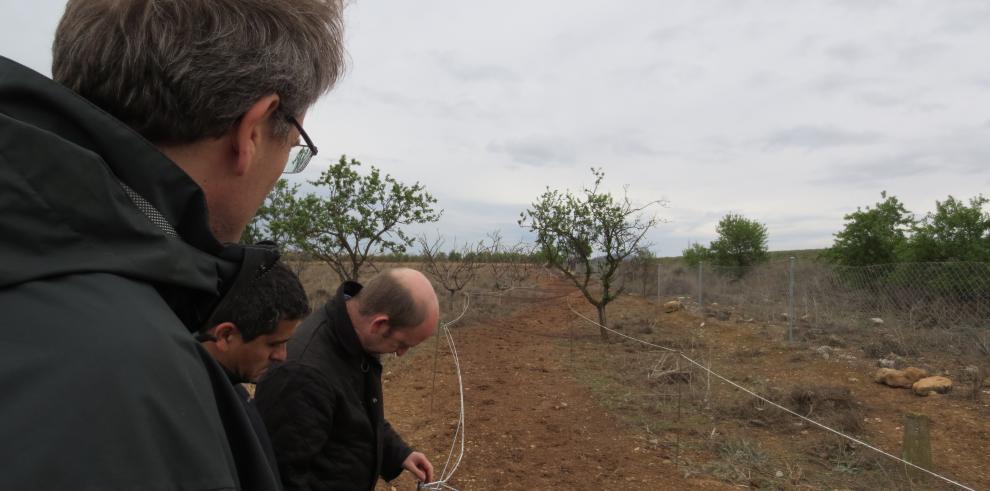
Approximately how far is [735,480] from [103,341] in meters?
5.15

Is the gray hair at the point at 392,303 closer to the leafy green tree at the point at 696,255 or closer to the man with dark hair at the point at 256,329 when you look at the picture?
the man with dark hair at the point at 256,329

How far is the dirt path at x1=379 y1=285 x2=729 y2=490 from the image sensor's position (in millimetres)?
4758

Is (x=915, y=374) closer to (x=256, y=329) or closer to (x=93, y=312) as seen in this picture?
(x=256, y=329)

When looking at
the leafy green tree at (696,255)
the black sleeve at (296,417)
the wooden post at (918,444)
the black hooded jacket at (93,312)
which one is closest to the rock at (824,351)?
the wooden post at (918,444)

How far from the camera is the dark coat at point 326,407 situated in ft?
6.42

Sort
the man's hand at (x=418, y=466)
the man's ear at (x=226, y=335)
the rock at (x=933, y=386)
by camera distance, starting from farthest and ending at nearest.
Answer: the rock at (x=933, y=386) < the man's hand at (x=418, y=466) < the man's ear at (x=226, y=335)

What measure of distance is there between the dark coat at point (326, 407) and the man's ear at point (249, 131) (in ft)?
4.52

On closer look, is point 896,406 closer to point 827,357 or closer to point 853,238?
point 827,357

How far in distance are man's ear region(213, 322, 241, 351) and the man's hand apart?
1017mm

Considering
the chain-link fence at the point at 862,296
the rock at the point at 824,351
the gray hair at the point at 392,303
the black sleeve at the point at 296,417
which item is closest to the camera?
the black sleeve at the point at 296,417

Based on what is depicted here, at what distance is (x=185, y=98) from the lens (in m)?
0.74

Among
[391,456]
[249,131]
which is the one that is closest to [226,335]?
[391,456]

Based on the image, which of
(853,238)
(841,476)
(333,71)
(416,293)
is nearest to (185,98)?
(333,71)

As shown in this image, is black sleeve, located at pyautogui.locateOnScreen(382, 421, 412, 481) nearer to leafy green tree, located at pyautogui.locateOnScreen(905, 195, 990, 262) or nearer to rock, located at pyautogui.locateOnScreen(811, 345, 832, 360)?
rock, located at pyautogui.locateOnScreen(811, 345, 832, 360)
